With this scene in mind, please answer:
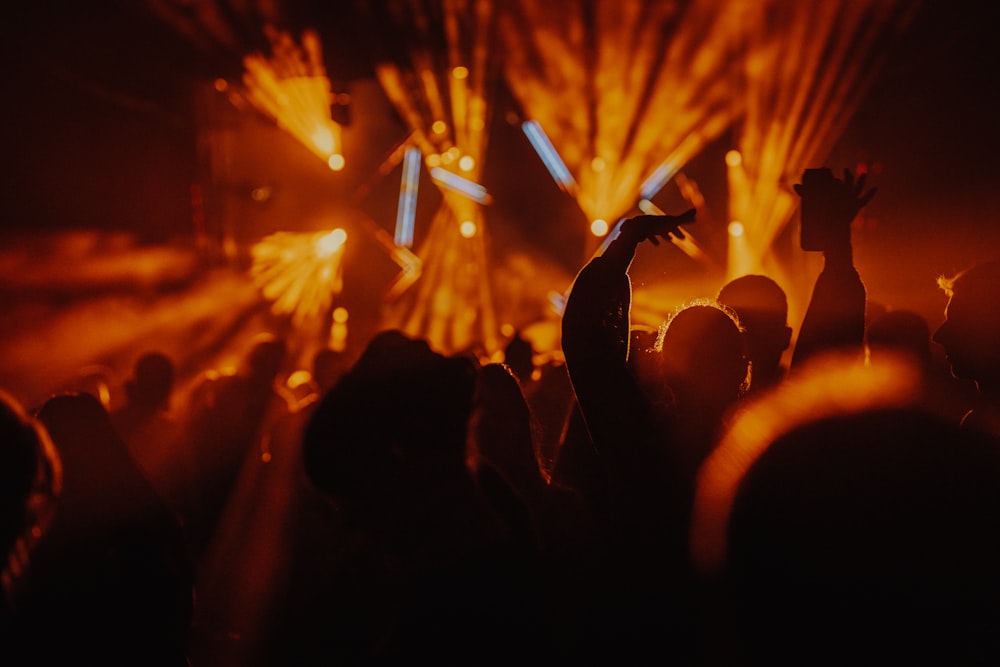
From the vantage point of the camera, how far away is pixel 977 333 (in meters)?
2.11

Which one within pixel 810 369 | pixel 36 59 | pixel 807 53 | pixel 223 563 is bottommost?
pixel 223 563

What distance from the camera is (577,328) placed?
5.38ft

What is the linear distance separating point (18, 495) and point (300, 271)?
332 inches

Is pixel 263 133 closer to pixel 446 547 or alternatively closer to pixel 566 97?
pixel 566 97

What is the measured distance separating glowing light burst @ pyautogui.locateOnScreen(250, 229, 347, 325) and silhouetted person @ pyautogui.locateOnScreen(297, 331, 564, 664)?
773cm

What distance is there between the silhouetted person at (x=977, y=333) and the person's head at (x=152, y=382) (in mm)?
3302

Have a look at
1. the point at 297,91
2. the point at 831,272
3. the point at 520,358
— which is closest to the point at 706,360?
the point at 831,272

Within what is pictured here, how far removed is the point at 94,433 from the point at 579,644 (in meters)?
1.38

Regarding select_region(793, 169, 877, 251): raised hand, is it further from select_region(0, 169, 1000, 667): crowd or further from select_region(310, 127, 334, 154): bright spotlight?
select_region(310, 127, 334, 154): bright spotlight

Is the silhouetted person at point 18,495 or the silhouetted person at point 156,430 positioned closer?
the silhouetted person at point 18,495

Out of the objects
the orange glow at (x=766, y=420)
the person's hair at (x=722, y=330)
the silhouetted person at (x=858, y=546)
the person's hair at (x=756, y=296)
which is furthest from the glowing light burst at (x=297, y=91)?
the silhouetted person at (x=858, y=546)

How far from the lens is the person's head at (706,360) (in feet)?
5.87

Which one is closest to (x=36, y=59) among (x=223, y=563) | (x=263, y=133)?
(x=263, y=133)

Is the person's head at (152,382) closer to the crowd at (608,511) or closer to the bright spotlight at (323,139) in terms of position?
the crowd at (608,511)
